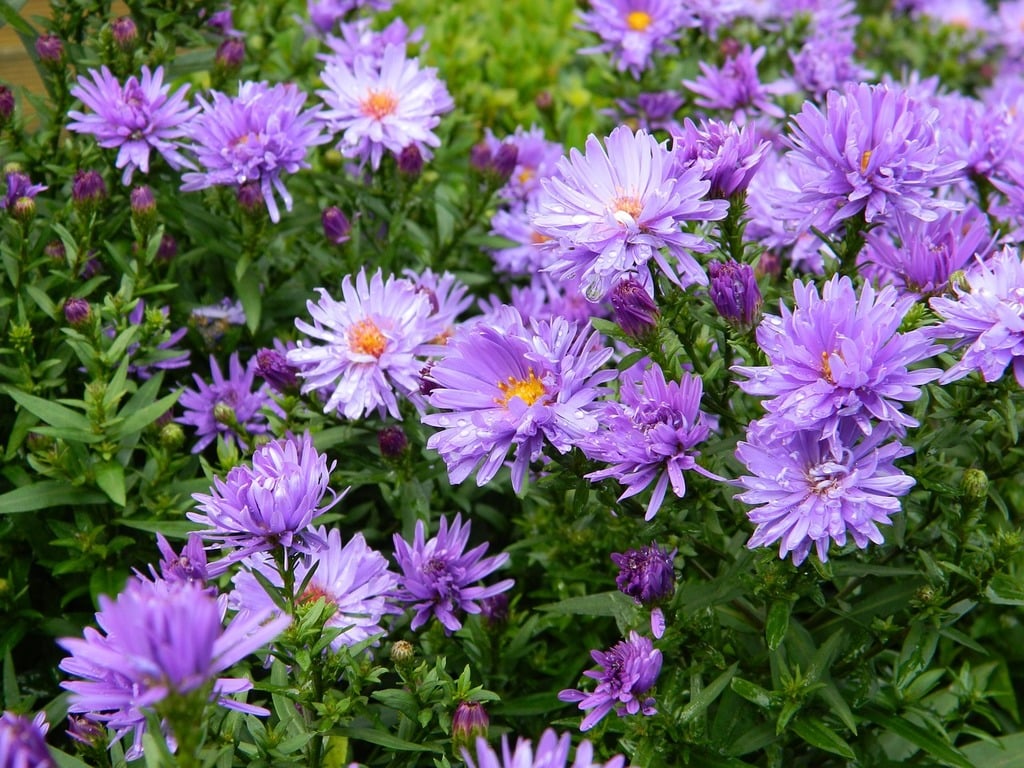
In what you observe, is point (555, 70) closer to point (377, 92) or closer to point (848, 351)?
point (377, 92)

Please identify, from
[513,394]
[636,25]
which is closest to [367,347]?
[513,394]

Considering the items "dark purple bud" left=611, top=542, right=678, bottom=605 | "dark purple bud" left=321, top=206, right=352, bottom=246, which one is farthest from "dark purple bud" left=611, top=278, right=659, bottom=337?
"dark purple bud" left=321, top=206, right=352, bottom=246

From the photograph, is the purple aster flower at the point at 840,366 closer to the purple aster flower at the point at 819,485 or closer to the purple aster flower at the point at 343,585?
the purple aster flower at the point at 819,485

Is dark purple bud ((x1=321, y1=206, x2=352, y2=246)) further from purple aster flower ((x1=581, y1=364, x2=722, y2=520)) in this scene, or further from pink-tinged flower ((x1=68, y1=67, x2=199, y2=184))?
purple aster flower ((x1=581, y1=364, x2=722, y2=520))

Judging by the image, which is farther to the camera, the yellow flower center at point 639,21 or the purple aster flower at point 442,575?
the yellow flower center at point 639,21

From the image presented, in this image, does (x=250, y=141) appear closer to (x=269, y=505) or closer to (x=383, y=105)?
(x=383, y=105)

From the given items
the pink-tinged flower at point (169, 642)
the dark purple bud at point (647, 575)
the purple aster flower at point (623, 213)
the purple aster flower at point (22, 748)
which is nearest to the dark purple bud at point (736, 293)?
the purple aster flower at point (623, 213)

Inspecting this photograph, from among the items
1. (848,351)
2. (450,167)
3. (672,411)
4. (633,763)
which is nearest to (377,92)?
(450,167)
